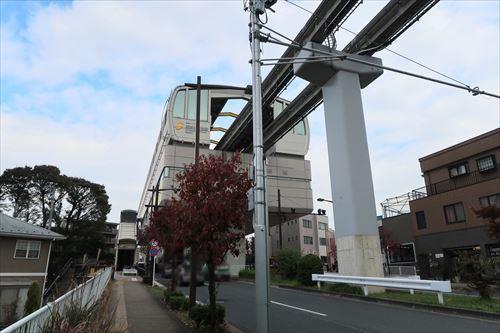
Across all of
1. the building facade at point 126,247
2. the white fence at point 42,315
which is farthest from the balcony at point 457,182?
the building facade at point 126,247

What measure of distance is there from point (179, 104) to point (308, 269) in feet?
89.7

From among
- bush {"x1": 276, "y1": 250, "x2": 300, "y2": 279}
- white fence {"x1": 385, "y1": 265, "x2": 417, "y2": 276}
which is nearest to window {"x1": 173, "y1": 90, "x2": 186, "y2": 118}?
bush {"x1": 276, "y1": 250, "x2": 300, "y2": 279}

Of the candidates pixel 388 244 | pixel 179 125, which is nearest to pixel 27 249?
pixel 179 125

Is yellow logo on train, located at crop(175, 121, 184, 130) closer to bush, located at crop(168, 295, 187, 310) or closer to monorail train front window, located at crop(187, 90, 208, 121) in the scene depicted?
monorail train front window, located at crop(187, 90, 208, 121)

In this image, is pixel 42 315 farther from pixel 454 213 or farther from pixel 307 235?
pixel 307 235

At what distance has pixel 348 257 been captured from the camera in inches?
658

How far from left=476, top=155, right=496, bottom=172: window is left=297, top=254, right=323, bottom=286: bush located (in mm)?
15701

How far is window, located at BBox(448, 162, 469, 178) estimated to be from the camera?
28728mm

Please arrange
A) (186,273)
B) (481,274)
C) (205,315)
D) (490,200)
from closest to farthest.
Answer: (205,315), (186,273), (481,274), (490,200)

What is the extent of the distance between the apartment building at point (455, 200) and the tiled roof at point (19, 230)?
29730 millimetres

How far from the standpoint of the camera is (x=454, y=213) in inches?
1109

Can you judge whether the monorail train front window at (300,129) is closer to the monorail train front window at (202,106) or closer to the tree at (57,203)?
the monorail train front window at (202,106)

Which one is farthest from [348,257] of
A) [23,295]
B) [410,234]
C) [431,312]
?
[23,295]

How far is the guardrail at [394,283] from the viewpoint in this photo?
11641 millimetres
